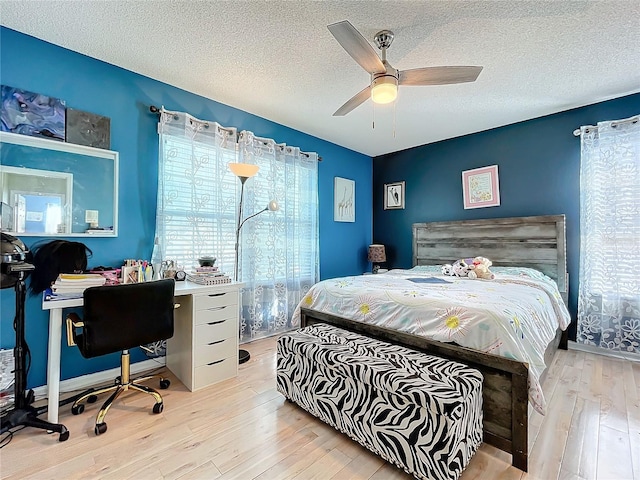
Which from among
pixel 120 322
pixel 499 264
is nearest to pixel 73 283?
pixel 120 322

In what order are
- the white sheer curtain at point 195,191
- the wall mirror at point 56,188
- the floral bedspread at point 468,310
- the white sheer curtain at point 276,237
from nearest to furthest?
the floral bedspread at point 468,310 → the wall mirror at point 56,188 → the white sheer curtain at point 195,191 → the white sheer curtain at point 276,237

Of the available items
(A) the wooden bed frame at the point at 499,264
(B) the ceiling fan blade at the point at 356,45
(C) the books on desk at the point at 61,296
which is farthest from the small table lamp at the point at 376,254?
(C) the books on desk at the point at 61,296

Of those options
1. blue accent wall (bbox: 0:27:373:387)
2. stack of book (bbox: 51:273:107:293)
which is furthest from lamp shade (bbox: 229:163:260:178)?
stack of book (bbox: 51:273:107:293)

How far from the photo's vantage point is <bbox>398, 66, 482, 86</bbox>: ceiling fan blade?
186 cm

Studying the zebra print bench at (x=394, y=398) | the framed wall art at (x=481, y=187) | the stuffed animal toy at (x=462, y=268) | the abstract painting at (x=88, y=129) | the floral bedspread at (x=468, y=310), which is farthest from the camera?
the framed wall art at (x=481, y=187)

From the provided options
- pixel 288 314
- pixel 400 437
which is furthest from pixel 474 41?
pixel 288 314

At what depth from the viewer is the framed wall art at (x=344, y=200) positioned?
442 cm

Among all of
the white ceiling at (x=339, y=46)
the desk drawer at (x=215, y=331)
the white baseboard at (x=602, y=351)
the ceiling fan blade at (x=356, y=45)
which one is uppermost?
the white ceiling at (x=339, y=46)

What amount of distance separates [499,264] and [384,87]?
9.09 feet

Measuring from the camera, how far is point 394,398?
1432 mm

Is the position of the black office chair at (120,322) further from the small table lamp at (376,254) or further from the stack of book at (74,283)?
the small table lamp at (376,254)

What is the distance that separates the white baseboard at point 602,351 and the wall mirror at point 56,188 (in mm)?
4661

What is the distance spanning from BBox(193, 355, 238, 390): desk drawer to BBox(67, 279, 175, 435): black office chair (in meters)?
0.33

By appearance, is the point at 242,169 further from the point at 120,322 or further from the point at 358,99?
the point at 120,322
